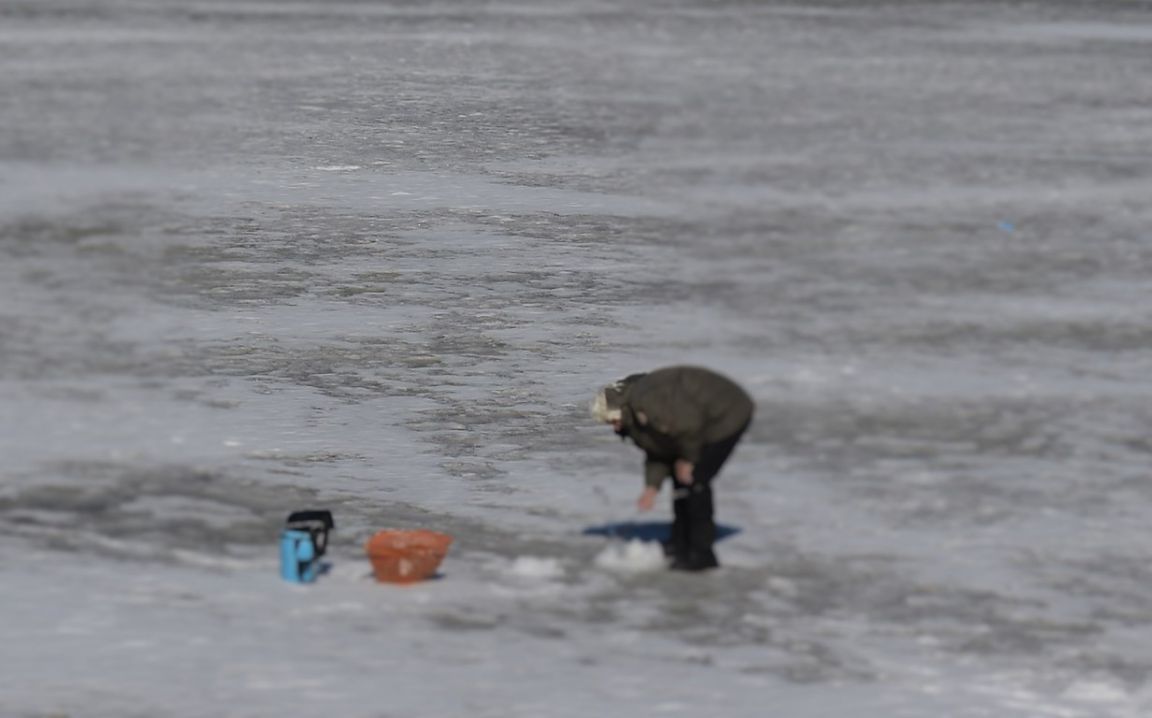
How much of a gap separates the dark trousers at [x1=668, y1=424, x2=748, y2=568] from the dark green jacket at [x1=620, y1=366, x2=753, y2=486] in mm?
90

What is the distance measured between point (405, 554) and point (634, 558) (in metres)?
1.17

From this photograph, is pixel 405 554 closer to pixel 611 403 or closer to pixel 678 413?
pixel 611 403

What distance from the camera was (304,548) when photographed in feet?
31.1

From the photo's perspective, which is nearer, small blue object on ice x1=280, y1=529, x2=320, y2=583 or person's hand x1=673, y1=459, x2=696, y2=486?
small blue object on ice x1=280, y1=529, x2=320, y2=583

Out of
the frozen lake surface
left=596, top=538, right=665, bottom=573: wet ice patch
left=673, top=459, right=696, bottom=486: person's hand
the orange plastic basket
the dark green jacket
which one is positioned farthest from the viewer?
left=596, top=538, right=665, bottom=573: wet ice patch

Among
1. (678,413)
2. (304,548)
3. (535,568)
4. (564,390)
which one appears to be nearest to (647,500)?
(678,413)

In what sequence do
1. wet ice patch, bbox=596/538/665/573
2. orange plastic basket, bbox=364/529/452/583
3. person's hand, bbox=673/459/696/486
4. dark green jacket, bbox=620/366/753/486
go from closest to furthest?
orange plastic basket, bbox=364/529/452/583 → dark green jacket, bbox=620/366/753/486 → person's hand, bbox=673/459/696/486 → wet ice patch, bbox=596/538/665/573

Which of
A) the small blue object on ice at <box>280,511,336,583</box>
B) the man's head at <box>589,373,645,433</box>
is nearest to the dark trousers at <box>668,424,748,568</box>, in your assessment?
the man's head at <box>589,373,645,433</box>

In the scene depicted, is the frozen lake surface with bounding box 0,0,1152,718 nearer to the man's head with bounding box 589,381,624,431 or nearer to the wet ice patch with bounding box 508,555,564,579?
the wet ice patch with bounding box 508,555,564,579

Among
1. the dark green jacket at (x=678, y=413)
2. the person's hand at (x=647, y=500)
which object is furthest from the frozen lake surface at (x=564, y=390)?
the dark green jacket at (x=678, y=413)

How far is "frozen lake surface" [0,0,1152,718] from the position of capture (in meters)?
8.74

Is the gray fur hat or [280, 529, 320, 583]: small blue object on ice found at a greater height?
the gray fur hat

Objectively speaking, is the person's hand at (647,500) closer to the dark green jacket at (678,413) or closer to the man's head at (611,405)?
the dark green jacket at (678,413)

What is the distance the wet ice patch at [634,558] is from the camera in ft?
32.7
